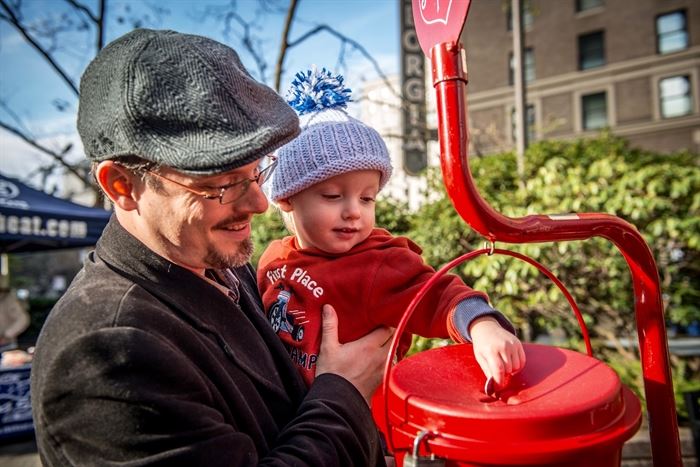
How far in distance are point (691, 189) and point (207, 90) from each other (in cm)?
408

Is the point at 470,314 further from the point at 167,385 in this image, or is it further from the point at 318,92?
the point at 318,92

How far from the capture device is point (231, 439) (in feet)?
3.41

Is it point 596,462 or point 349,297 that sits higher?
point 349,297

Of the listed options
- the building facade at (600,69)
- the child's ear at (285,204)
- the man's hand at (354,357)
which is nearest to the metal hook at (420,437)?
the man's hand at (354,357)

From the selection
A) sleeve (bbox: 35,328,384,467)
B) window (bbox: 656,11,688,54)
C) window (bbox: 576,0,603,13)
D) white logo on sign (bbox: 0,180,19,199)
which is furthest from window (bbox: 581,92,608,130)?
sleeve (bbox: 35,328,384,467)

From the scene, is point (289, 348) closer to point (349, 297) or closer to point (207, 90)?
point (349, 297)

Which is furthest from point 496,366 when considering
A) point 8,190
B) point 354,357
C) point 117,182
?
point 8,190

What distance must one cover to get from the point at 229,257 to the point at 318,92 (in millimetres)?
996

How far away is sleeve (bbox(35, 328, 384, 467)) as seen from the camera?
0.95 meters

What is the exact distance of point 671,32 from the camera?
24.1 meters

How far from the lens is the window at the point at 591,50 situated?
2575 centimetres

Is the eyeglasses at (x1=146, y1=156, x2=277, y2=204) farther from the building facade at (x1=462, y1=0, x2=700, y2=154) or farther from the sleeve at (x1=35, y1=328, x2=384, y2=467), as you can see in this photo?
the building facade at (x1=462, y1=0, x2=700, y2=154)

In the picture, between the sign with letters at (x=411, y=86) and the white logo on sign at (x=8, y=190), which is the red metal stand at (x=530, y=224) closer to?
the white logo on sign at (x=8, y=190)

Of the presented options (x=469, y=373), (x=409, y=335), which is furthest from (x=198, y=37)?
(x=409, y=335)
